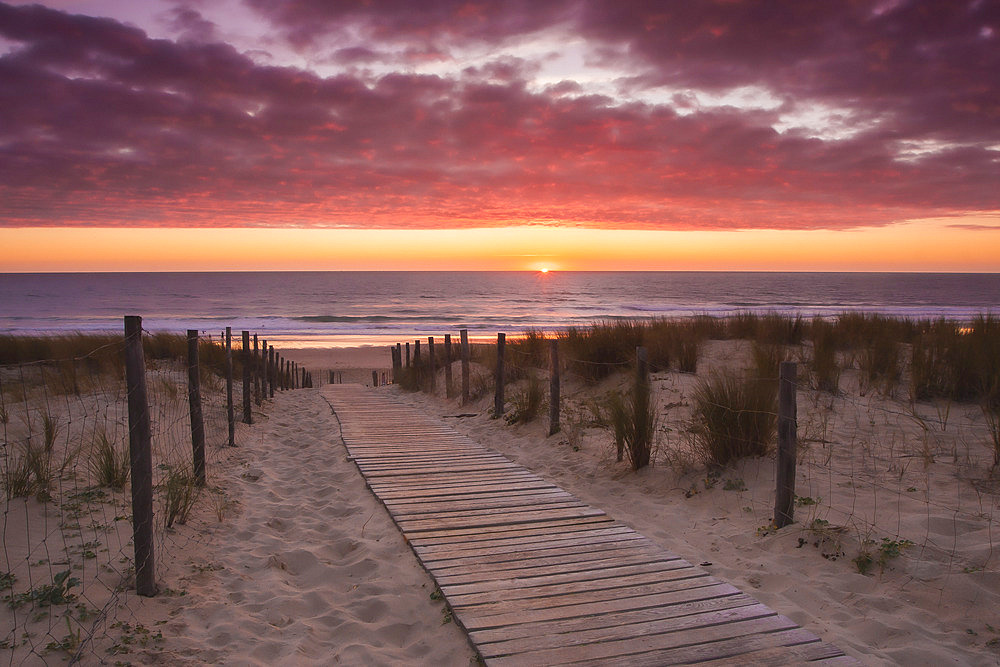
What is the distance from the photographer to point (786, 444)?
4.47m

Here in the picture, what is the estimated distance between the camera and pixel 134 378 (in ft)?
11.8

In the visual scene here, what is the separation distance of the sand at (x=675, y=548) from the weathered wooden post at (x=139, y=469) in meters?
0.18

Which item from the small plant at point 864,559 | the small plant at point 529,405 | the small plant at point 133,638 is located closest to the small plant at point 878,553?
the small plant at point 864,559

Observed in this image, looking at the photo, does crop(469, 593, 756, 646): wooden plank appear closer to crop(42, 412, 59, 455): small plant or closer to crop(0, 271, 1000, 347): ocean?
crop(42, 412, 59, 455): small plant

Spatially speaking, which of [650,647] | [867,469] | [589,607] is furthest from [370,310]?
[650,647]

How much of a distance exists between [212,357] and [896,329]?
1488 centimetres

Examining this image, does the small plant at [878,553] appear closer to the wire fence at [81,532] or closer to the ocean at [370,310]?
the wire fence at [81,532]

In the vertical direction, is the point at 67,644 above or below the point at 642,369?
below

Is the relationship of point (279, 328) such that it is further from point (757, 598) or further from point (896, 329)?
point (757, 598)

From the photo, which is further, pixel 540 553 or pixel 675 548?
pixel 675 548

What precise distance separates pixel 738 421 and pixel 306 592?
154 inches

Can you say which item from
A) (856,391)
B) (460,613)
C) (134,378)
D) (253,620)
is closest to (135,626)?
(253,620)

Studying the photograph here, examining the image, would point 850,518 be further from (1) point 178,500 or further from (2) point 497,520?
(1) point 178,500

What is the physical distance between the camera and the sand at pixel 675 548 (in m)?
3.19
